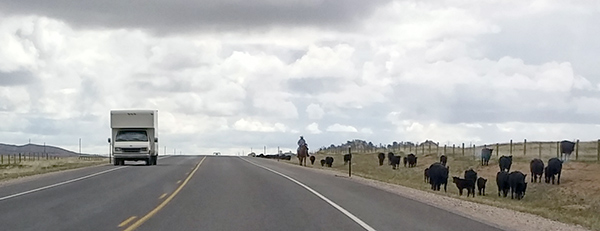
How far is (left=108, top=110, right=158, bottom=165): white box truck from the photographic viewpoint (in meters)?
55.6

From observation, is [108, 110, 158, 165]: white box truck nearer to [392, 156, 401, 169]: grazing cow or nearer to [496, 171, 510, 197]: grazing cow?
[392, 156, 401, 169]: grazing cow

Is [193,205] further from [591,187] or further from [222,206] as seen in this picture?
[591,187]

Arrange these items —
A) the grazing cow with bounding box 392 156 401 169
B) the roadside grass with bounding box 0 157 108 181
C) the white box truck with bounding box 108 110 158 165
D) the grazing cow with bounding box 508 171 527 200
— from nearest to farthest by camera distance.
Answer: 1. the grazing cow with bounding box 508 171 527 200
2. the roadside grass with bounding box 0 157 108 181
3. the white box truck with bounding box 108 110 158 165
4. the grazing cow with bounding box 392 156 401 169

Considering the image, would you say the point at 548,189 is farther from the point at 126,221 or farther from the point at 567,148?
the point at 126,221

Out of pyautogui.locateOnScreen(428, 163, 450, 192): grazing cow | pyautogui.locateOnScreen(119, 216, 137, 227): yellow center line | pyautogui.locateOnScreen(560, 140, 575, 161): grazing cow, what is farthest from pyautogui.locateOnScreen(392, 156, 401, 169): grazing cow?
pyautogui.locateOnScreen(119, 216, 137, 227): yellow center line

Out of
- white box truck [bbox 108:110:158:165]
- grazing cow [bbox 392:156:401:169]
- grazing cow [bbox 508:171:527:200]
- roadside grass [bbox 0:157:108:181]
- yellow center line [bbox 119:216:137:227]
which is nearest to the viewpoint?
yellow center line [bbox 119:216:137:227]

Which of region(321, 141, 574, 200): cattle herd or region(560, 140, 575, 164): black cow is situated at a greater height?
region(560, 140, 575, 164): black cow

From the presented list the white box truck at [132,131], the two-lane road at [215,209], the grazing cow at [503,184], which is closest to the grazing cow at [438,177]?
the grazing cow at [503,184]

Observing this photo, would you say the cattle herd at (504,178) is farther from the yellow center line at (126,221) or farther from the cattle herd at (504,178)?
the yellow center line at (126,221)

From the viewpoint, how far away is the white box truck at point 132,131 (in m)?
55.6

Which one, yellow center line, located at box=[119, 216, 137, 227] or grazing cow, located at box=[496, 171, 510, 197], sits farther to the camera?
grazing cow, located at box=[496, 171, 510, 197]

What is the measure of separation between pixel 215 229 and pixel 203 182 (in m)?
18.3

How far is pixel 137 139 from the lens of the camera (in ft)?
183

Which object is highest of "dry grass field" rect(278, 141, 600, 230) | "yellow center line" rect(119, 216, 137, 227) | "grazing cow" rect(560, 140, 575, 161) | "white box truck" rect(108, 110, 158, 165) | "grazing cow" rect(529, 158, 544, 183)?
"white box truck" rect(108, 110, 158, 165)
